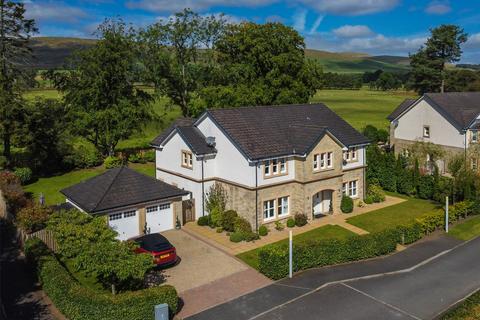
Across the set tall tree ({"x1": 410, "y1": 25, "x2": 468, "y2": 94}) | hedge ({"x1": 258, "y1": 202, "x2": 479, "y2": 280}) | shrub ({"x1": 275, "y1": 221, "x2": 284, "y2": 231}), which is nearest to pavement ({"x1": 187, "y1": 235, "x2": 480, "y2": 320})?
hedge ({"x1": 258, "y1": 202, "x2": 479, "y2": 280})

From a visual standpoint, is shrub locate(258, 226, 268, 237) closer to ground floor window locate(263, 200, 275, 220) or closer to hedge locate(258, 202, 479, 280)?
ground floor window locate(263, 200, 275, 220)

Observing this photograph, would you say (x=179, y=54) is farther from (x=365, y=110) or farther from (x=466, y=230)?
(x=365, y=110)

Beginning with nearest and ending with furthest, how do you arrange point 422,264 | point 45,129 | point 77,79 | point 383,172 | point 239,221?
point 422,264, point 239,221, point 383,172, point 45,129, point 77,79

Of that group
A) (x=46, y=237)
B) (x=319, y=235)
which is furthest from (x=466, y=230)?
(x=46, y=237)

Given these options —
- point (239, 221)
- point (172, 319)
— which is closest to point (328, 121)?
point (239, 221)

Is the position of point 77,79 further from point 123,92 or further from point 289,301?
point 289,301
